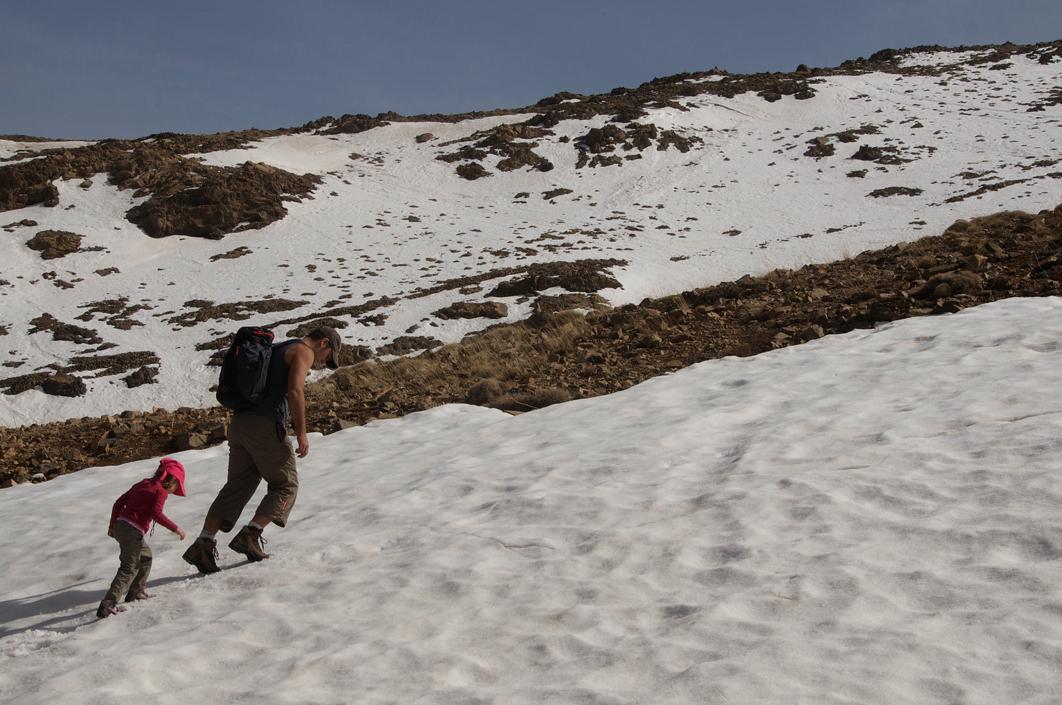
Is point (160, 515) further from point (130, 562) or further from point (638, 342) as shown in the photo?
point (638, 342)

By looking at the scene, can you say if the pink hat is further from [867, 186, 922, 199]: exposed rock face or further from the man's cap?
[867, 186, 922, 199]: exposed rock face

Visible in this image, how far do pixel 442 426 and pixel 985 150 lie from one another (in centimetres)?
5273

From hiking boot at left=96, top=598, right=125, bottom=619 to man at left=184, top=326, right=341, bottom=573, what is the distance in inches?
24.8

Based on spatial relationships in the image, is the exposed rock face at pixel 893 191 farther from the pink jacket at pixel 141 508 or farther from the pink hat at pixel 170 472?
the pink jacket at pixel 141 508

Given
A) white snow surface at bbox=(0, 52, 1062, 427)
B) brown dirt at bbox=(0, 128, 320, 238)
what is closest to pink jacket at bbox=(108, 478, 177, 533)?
white snow surface at bbox=(0, 52, 1062, 427)

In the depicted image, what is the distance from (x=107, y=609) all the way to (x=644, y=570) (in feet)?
12.2

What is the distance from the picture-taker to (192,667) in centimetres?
407

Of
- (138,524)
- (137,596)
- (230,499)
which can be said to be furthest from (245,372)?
(137,596)

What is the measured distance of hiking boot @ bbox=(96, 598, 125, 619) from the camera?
496 centimetres

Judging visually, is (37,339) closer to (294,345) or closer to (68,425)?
(68,425)

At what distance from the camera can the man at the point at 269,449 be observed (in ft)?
18.3

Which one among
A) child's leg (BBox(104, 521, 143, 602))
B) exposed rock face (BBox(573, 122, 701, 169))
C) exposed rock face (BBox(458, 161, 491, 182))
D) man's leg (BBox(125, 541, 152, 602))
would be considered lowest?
man's leg (BBox(125, 541, 152, 602))

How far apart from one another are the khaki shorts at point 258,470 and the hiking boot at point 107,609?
904 millimetres

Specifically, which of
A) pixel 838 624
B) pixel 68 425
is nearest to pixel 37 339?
pixel 68 425
